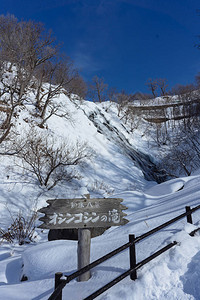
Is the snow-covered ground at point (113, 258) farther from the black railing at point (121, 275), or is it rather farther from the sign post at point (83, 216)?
the sign post at point (83, 216)

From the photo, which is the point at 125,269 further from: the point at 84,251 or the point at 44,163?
the point at 44,163

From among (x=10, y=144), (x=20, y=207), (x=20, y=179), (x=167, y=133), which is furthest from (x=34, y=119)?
(x=167, y=133)

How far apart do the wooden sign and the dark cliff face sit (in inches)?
523

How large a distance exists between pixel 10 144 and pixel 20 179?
2343 mm

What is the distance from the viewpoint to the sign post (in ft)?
8.34

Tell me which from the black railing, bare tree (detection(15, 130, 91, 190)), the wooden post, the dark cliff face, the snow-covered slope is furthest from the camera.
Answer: the dark cliff face

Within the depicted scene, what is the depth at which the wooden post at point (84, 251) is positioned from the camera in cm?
250

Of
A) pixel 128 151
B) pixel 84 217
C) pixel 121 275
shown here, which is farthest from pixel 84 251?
pixel 128 151

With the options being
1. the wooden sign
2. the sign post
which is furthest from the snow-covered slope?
the wooden sign

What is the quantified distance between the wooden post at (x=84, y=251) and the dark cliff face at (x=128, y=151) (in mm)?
13339

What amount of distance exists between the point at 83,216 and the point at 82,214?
3 cm

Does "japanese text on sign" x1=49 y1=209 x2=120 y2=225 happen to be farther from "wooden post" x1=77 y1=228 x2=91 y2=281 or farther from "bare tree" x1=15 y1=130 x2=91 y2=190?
"bare tree" x1=15 y1=130 x2=91 y2=190

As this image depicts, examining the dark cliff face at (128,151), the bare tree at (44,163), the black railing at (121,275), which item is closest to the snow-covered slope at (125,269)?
the black railing at (121,275)

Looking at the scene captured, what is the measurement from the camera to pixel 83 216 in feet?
8.51
